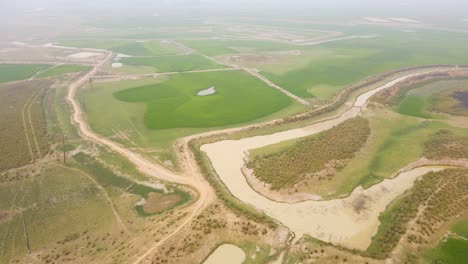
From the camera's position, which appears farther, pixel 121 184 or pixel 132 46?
→ pixel 132 46

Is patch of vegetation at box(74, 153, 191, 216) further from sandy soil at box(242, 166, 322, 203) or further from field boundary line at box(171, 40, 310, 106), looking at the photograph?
field boundary line at box(171, 40, 310, 106)

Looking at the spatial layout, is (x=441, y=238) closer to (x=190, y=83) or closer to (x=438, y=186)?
(x=438, y=186)

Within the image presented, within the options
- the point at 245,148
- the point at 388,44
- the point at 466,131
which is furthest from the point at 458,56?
the point at 245,148

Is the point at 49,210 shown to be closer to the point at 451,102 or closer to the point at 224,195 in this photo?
the point at 224,195

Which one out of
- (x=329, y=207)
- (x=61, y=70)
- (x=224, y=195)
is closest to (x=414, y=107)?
(x=329, y=207)

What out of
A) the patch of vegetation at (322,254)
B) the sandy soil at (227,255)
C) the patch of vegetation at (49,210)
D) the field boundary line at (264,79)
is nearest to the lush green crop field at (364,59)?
the field boundary line at (264,79)

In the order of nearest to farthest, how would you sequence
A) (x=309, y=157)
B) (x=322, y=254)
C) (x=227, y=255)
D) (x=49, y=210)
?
(x=322, y=254)
(x=227, y=255)
(x=49, y=210)
(x=309, y=157)
